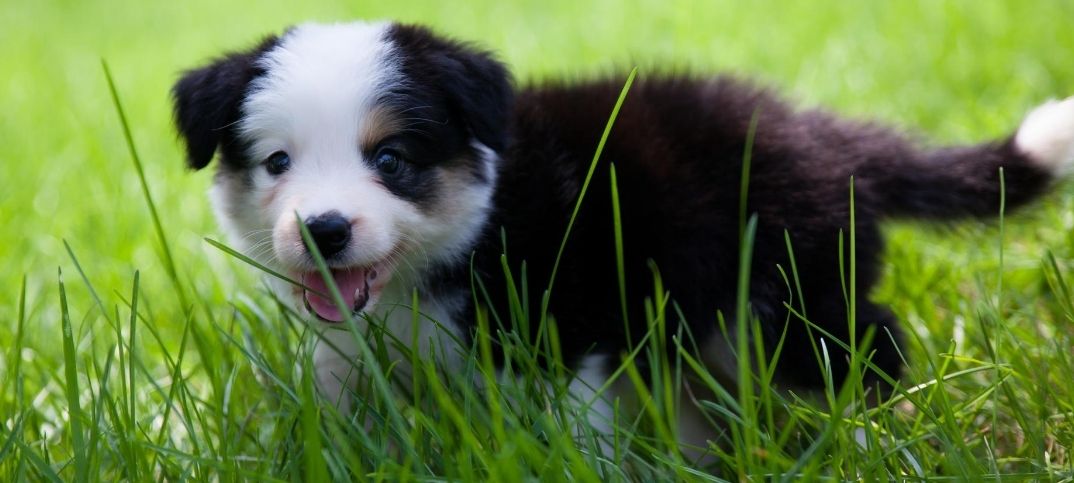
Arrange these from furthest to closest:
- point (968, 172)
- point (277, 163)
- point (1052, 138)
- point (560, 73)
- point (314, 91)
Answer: point (560, 73)
point (968, 172)
point (1052, 138)
point (277, 163)
point (314, 91)

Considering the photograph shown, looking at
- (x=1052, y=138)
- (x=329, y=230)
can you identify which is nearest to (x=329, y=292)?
(x=329, y=230)

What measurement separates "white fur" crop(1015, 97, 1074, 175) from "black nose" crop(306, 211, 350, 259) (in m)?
1.74

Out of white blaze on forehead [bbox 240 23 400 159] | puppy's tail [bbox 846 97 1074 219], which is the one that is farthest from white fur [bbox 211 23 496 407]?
puppy's tail [bbox 846 97 1074 219]

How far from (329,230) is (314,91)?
1.17 ft

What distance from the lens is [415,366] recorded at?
76.3 inches

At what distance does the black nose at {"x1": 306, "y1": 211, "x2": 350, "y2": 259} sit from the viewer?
7.14 feet

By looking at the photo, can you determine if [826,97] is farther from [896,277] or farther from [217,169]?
[217,169]

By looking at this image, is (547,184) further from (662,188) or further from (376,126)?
(376,126)

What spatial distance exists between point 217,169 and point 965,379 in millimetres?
1884

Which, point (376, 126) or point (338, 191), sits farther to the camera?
point (376, 126)

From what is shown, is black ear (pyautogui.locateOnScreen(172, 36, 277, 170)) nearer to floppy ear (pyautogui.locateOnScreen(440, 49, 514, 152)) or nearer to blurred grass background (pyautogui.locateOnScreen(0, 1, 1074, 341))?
floppy ear (pyautogui.locateOnScreen(440, 49, 514, 152))

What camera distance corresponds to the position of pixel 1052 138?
8.72 feet

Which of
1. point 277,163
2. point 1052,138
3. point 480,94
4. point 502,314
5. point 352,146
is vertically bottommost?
point 502,314

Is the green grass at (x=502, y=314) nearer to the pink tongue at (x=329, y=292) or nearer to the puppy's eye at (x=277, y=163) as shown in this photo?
the pink tongue at (x=329, y=292)
